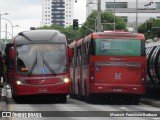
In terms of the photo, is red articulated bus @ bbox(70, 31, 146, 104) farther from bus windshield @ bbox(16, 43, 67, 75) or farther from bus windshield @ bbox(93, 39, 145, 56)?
bus windshield @ bbox(16, 43, 67, 75)

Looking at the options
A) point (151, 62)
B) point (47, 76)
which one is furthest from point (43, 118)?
point (151, 62)

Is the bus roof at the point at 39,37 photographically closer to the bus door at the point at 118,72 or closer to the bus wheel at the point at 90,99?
the bus door at the point at 118,72

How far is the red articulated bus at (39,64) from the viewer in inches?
1120

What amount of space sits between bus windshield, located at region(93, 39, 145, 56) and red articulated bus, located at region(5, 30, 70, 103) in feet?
4.73

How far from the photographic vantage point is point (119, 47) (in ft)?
96.3

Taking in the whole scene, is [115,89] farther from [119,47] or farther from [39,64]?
[39,64]

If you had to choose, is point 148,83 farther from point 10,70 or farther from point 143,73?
point 10,70

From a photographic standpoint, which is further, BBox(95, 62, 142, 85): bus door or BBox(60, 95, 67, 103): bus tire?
BBox(60, 95, 67, 103): bus tire

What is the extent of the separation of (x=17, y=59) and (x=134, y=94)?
5.15 m

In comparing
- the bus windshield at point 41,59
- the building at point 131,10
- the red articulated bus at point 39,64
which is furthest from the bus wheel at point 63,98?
the building at point 131,10

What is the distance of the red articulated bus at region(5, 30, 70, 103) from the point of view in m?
28.4

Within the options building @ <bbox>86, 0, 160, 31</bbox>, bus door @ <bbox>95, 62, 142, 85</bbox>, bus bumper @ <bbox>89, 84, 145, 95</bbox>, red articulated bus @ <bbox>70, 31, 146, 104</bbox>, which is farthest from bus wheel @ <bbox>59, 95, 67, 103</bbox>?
building @ <bbox>86, 0, 160, 31</bbox>

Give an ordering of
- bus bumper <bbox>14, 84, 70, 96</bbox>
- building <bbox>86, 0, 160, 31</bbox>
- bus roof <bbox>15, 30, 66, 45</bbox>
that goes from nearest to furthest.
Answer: bus bumper <bbox>14, 84, 70, 96</bbox>
bus roof <bbox>15, 30, 66, 45</bbox>
building <bbox>86, 0, 160, 31</bbox>

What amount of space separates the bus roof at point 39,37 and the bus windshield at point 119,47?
1.58m
